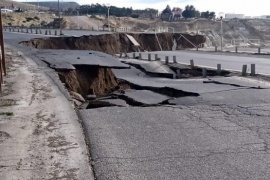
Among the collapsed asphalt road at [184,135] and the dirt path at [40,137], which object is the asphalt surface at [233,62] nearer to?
the collapsed asphalt road at [184,135]

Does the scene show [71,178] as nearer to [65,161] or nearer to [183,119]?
[65,161]

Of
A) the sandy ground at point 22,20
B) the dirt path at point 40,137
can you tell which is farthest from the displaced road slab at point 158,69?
the sandy ground at point 22,20

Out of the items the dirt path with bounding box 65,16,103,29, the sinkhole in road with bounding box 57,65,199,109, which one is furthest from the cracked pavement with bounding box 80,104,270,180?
the dirt path with bounding box 65,16,103,29

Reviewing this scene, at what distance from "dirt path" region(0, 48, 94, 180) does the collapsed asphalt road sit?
29cm

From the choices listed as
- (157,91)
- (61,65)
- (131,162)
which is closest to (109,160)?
(131,162)

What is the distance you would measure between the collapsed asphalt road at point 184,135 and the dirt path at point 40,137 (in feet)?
0.95

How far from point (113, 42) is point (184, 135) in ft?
157

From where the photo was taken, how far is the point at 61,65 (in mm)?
20562

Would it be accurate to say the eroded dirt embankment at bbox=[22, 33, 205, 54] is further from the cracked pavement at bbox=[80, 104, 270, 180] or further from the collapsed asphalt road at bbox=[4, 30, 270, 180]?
the cracked pavement at bbox=[80, 104, 270, 180]

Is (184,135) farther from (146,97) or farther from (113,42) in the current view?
(113,42)

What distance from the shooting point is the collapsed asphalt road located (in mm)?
6125

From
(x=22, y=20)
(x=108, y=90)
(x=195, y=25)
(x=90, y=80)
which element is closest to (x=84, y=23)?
(x=22, y=20)

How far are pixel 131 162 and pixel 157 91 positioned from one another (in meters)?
8.88

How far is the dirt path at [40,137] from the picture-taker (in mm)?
6113
